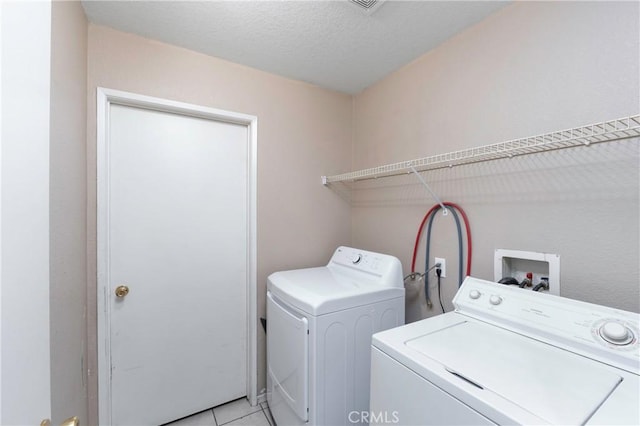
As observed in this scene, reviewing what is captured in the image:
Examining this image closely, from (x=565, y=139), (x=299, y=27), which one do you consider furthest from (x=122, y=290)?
(x=565, y=139)

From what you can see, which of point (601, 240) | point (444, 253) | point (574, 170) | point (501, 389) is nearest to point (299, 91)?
point (444, 253)

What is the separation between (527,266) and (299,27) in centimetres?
181

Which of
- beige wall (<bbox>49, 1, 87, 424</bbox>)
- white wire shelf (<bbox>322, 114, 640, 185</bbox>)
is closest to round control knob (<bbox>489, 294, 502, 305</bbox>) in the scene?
white wire shelf (<bbox>322, 114, 640, 185</bbox>)

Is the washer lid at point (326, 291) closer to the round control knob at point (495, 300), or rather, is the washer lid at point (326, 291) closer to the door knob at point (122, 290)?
the round control knob at point (495, 300)

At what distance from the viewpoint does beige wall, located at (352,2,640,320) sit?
1.05 metres

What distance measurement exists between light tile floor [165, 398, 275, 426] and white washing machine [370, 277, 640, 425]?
48.0 inches

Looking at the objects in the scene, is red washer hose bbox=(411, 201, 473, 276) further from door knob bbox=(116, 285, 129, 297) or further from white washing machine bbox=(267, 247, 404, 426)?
door knob bbox=(116, 285, 129, 297)

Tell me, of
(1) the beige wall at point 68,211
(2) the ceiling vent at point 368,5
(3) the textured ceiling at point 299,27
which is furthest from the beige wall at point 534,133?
(1) the beige wall at point 68,211

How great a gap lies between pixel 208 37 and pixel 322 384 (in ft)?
6.93

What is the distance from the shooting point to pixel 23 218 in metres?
0.53

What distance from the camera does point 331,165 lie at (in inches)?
93.4

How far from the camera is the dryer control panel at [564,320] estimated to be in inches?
33.2

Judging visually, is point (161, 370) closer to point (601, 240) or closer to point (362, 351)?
point (362, 351)

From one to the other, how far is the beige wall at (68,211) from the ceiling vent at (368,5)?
4.18ft
